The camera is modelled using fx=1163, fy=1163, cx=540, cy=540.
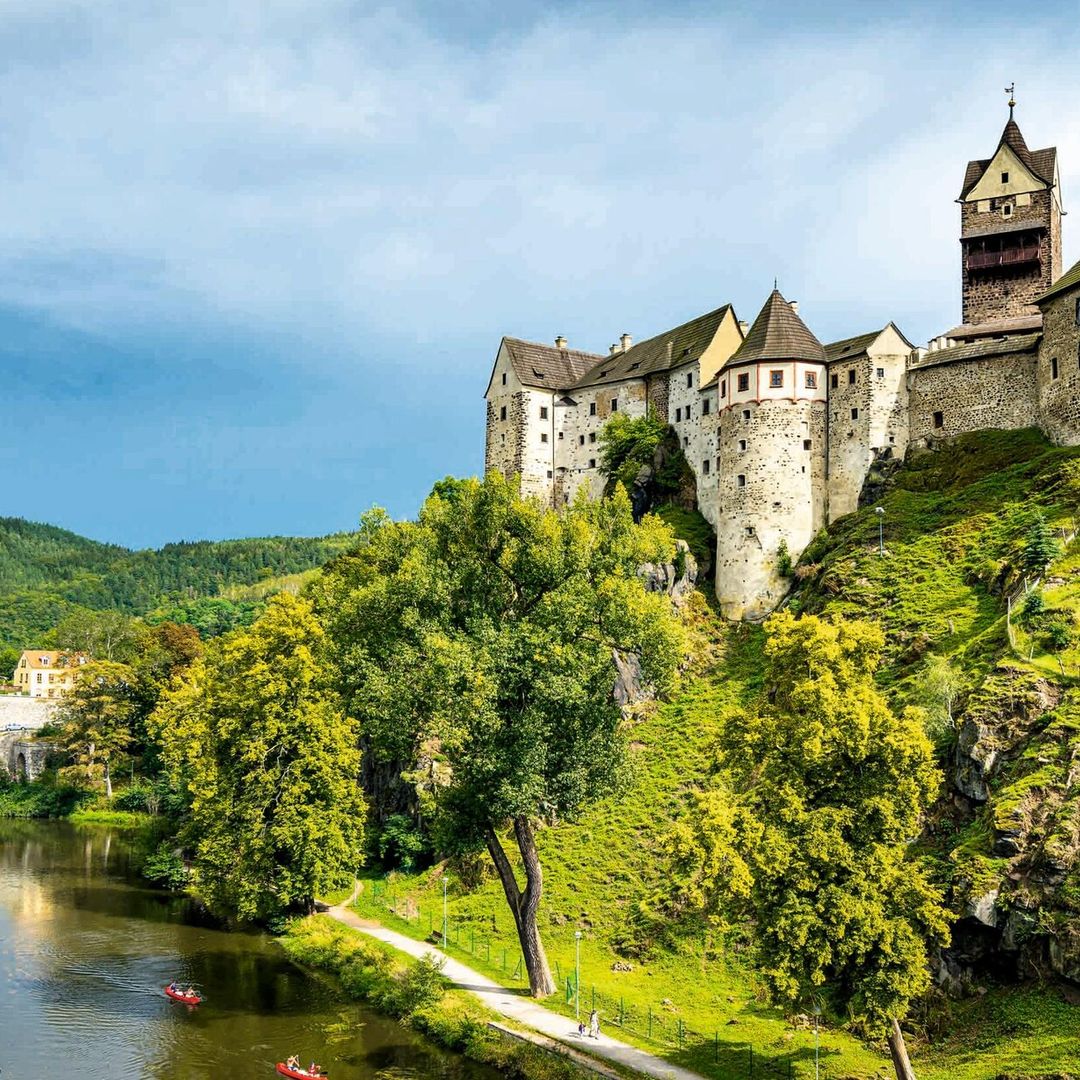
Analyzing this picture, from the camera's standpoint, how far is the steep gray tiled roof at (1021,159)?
70.1 meters

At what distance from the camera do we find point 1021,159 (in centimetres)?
7069

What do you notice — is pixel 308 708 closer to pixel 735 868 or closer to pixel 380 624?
pixel 380 624

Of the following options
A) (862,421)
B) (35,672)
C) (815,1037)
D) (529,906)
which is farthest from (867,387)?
(35,672)

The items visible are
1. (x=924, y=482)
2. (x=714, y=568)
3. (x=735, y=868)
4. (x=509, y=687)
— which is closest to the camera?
(x=735, y=868)

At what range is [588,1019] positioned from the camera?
115ft

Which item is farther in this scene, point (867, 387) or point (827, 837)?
point (867, 387)

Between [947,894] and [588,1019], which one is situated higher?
[947,894]

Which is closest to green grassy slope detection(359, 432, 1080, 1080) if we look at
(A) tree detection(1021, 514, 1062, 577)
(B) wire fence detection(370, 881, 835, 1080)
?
(B) wire fence detection(370, 881, 835, 1080)

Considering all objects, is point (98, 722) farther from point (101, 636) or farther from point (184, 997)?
point (184, 997)

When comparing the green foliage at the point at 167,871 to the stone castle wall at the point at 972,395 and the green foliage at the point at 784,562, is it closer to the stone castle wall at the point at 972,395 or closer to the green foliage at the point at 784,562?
the green foliage at the point at 784,562

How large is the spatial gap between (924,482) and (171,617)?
15928 cm

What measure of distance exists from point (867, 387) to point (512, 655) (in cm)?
3520

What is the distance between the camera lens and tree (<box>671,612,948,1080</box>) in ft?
91.1

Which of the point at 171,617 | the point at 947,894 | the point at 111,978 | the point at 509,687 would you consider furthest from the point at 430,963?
the point at 171,617
